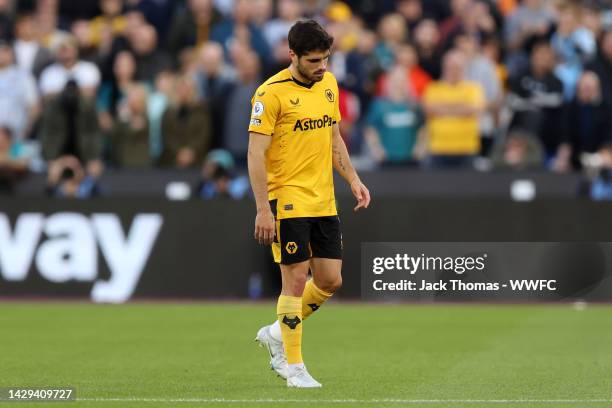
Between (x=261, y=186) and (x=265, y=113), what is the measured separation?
0.51m

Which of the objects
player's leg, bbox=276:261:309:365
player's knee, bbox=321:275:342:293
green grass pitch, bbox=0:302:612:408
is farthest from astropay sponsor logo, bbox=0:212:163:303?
player's leg, bbox=276:261:309:365

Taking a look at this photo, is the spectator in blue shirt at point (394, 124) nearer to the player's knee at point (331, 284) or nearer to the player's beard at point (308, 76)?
the player's knee at point (331, 284)

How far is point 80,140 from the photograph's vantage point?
20.4 m

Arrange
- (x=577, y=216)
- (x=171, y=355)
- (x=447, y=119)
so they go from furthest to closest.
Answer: (x=447, y=119), (x=577, y=216), (x=171, y=355)

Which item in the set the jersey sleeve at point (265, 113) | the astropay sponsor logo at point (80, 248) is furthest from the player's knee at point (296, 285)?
the astropay sponsor logo at point (80, 248)

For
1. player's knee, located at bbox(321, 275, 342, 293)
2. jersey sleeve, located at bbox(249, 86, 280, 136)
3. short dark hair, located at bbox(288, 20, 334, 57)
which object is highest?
short dark hair, located at bbox(288, 20, 334, 57)

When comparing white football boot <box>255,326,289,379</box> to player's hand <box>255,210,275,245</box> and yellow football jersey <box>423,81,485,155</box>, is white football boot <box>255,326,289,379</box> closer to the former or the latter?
player's hand <box>255,210,275,245</box>

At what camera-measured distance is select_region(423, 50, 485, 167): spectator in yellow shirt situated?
1950cm

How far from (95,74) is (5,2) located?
3873 mm

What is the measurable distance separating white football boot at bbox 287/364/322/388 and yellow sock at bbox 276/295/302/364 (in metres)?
0.04

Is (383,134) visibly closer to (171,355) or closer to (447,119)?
(447,119)

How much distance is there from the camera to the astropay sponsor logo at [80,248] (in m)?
18.4

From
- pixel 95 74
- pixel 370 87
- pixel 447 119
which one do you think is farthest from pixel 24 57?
pixel 447 119

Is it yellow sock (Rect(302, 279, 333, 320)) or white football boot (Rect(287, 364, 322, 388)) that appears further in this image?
yellow sock (Rect(302, 279, 333, 320))
